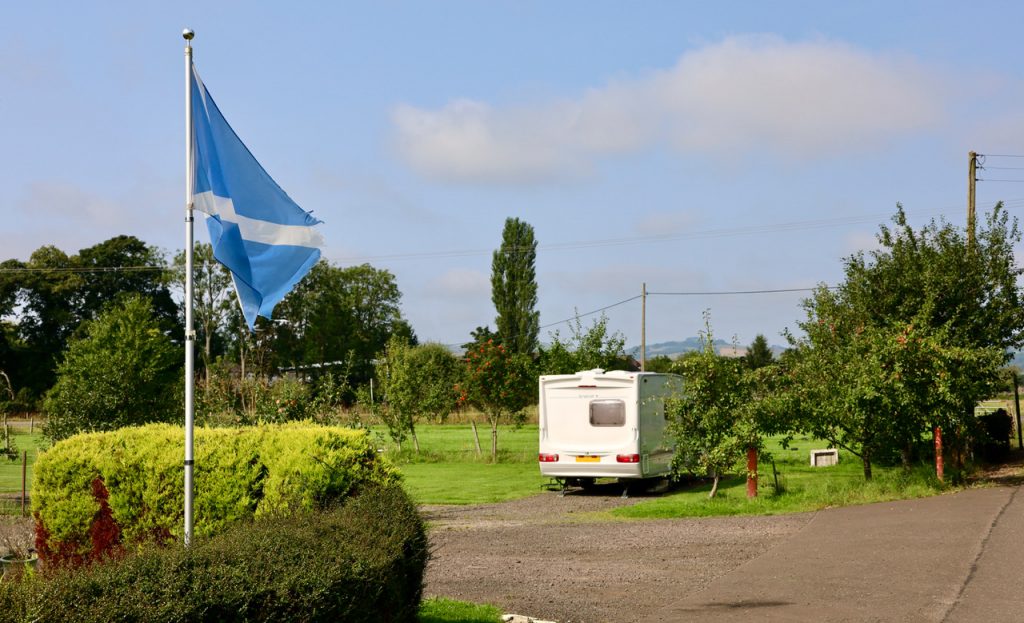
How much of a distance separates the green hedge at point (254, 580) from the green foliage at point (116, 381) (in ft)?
42.6

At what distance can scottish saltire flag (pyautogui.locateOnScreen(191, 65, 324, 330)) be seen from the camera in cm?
777

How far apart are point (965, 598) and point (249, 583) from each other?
6.43 metres

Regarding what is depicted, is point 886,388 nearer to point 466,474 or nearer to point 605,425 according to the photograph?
point 605,425

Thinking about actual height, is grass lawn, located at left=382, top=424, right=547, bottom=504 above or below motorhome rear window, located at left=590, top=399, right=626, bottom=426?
below

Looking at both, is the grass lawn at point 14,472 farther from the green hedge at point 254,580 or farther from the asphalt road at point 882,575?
the green hedge at point 254,580

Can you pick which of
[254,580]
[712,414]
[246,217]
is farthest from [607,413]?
[254,580]

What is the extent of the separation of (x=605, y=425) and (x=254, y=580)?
1503 centimetres

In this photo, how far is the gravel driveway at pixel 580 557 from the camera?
887 centimetres

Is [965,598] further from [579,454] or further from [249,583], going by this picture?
A: [579,454]

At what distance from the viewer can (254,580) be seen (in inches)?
184

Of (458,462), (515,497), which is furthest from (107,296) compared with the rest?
(515,497)

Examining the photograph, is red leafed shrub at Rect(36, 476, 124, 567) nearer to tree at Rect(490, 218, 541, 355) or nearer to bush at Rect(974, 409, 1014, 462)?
bush at Rect(974, 409, 1014, 462)

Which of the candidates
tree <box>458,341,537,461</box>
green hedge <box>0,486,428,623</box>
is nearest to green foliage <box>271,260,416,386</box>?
tree <box>458,341,537,461</box>

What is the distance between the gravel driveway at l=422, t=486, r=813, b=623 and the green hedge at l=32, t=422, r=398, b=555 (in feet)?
4.55
